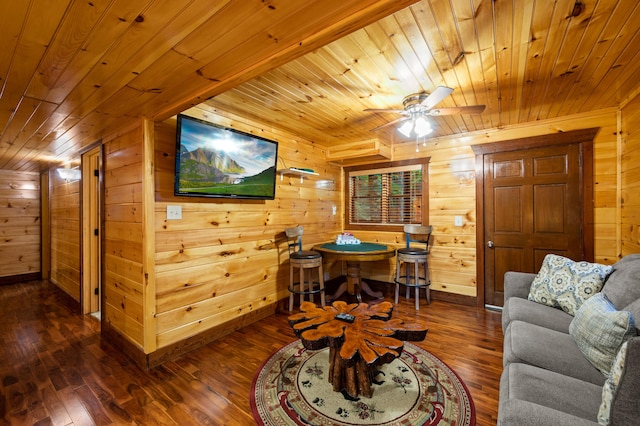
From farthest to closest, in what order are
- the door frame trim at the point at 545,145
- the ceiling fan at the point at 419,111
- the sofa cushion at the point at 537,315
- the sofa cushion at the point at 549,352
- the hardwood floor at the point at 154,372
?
the door frame trim at the point at 545,145 → the ceiling fan at the point at 419,111 → the sofa cushion at the point at 537,315 → the hardwood floor at the point at 154,372 → the sofa cushion at the point at 549,352

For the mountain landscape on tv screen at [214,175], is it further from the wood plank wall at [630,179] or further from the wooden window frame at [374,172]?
the wood plank wall at [630,179]

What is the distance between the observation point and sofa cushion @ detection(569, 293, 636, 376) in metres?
1.25

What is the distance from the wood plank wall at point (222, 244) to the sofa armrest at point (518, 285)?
2.43 m

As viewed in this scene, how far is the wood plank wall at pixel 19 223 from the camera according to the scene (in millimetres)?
4781

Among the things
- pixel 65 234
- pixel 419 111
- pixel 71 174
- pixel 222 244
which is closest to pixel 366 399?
pixel 222 244

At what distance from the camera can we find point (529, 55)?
6.03 ft

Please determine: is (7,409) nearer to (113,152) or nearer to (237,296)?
(237,296)

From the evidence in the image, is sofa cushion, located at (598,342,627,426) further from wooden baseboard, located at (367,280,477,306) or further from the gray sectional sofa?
wooden baseboard, located at (367,280,477,306)

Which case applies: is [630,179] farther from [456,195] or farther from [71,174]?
[71,174]

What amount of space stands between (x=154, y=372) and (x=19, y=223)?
5.11 meters

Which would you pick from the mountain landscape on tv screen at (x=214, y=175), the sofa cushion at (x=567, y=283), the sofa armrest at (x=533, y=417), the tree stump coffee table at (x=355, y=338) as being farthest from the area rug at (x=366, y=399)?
the mountain landscape on tv screen at (x=214, y=175)

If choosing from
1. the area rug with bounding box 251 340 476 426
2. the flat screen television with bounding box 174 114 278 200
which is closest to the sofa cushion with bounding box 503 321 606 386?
the area rug with bounding box 251 340 476 426

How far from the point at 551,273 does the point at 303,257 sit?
7.78ft

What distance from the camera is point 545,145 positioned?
10.5 feet
